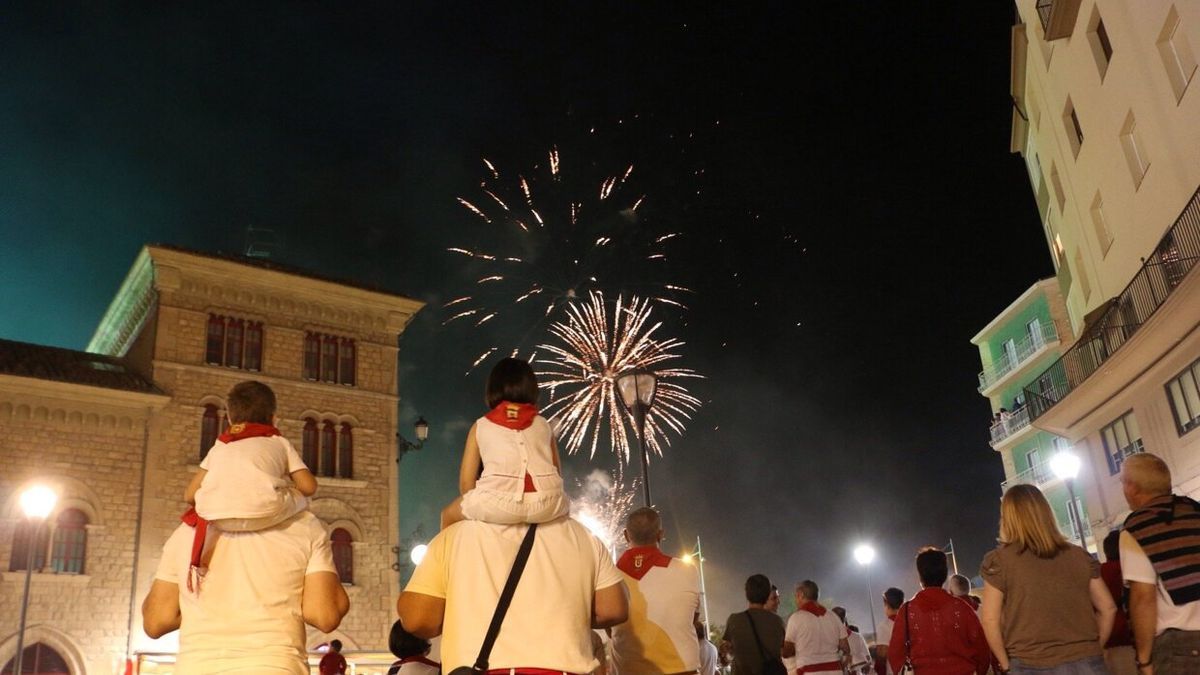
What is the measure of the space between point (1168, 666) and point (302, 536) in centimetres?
444

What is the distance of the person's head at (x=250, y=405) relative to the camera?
4139 millimetres

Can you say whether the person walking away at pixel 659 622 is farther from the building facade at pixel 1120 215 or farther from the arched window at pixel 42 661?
the arched window at pixel 42 661

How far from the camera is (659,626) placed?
582 centimetres

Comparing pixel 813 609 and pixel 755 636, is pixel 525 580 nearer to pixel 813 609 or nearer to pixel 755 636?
pixel 755 636

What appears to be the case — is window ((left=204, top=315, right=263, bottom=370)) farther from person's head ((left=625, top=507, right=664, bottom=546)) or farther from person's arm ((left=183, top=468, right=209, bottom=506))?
person's arm ((left=183, top=468, right=209, bottom=506))

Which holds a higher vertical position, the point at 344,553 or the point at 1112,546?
the point at 344,553

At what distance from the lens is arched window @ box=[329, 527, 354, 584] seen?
→ 27817 millimetres

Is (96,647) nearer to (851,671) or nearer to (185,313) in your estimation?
(185,313)

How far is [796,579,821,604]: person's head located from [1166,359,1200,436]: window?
35.0 feet

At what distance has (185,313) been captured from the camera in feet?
91.2

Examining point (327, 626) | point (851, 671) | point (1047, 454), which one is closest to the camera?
point (327, 626)

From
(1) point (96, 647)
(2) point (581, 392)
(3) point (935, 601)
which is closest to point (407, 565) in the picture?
(1) point (96, 647)

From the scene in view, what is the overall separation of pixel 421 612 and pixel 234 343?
27.3 metres

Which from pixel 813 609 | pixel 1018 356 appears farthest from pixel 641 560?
pixel 1018 356
